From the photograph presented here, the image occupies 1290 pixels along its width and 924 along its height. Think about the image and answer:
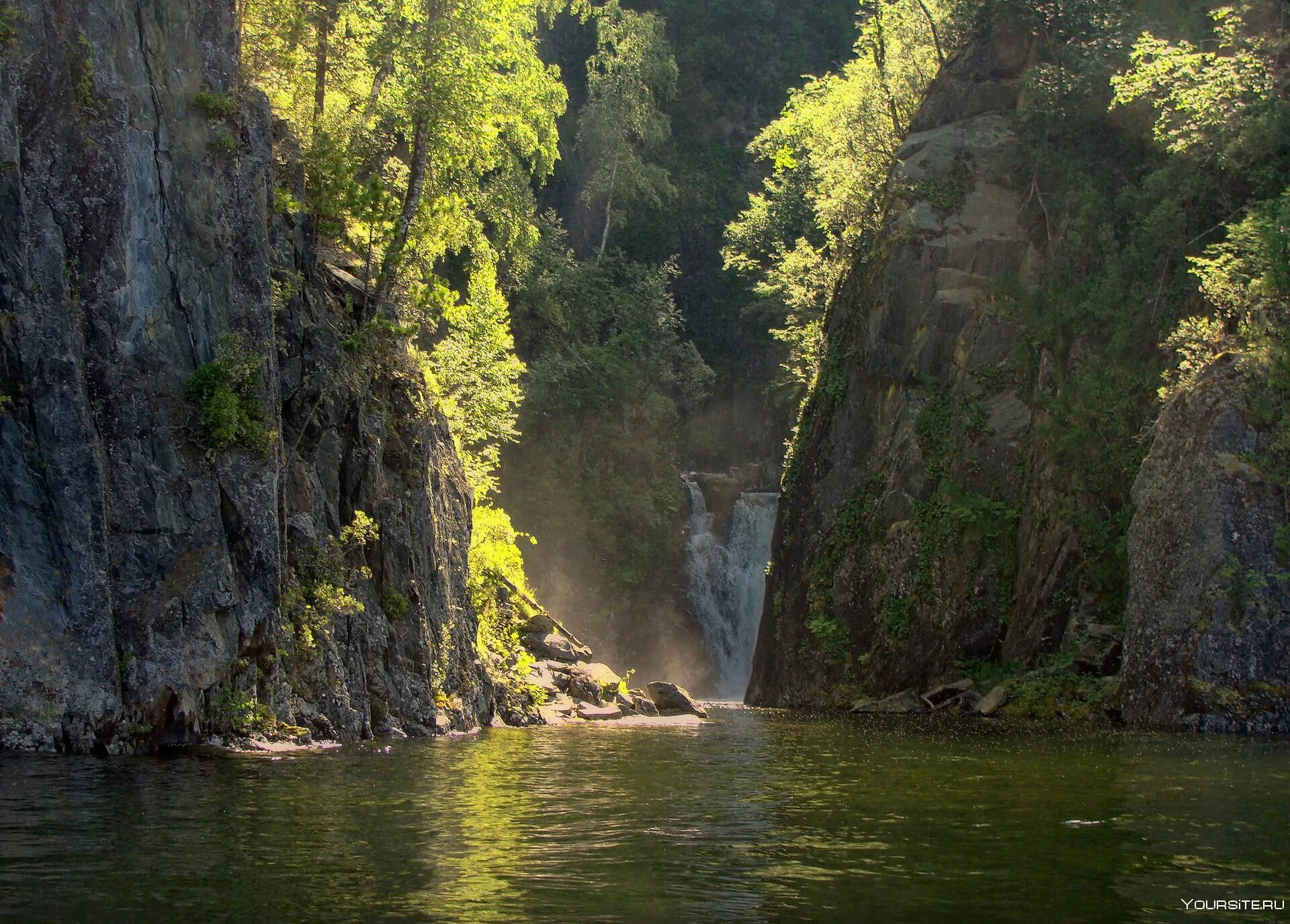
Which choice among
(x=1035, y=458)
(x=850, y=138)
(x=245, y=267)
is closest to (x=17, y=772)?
(x=245, y=267)

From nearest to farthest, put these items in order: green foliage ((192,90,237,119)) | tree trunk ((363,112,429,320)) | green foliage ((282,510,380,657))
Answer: green foliage ((192,90,237,119)) → green foliage ((282,510,380,657)) → tree trunk ((363,112,429,320))

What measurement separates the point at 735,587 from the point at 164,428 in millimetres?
35417

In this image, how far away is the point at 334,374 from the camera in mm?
23906

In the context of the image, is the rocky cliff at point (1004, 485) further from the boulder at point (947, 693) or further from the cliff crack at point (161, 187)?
the cliff crack at point (161, 187)

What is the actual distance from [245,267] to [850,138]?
100ft

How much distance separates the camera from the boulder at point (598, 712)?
100ft

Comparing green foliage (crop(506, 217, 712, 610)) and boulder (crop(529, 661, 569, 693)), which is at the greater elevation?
green foliage (crop(506, 217, 712, 610))

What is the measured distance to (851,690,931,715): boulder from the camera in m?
Result: 33.3

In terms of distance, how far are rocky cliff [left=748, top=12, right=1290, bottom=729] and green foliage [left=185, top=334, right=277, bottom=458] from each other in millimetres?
18366

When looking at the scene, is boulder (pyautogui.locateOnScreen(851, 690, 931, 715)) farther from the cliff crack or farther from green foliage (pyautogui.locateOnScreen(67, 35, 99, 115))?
green foliage (pyautogui.locateOnScreen(67, 35, 99, 115))

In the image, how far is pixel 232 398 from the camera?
1905 centimetres

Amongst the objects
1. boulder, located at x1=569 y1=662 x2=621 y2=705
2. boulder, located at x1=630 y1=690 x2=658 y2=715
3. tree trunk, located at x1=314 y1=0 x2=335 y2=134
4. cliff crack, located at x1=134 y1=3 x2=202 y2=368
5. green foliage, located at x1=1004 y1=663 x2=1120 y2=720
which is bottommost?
boulder, located at x1=630 y1=690 x2=658 y2=715

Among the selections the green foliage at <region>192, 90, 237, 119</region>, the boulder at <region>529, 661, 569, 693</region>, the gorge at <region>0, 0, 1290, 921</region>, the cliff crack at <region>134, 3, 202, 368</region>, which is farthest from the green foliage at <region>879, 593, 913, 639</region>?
the green foliage at <region>192, 90, 237, 119</region>

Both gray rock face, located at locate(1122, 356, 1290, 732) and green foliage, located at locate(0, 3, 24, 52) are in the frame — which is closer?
green foliage, located at locate(0, 3, 24, 52)
